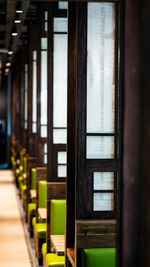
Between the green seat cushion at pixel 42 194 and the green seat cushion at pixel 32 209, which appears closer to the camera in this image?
the green seat cushion at pixel 42 194

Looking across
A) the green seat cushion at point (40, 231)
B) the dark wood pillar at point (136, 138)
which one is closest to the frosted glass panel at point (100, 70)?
the dark wood pillar at point (136, 138)

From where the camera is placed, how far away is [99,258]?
3.81m

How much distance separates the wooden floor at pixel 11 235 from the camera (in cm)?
712

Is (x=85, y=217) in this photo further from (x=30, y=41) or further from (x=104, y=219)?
(x=30, y=41)

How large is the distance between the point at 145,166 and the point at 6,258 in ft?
18.1

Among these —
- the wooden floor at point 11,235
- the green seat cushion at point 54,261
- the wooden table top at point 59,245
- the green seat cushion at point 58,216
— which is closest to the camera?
the wooden table top at point 59,245

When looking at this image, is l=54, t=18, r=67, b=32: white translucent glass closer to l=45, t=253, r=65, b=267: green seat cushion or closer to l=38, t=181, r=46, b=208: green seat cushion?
l=38, t=181, r=46, b=208: green seat cushion

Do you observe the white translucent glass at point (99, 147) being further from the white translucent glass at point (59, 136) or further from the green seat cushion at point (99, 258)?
the white translucent glass at point (59, 136)

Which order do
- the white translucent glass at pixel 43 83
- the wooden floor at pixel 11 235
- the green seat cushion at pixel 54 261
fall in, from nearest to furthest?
the green seat cushion at pixel 54 261
the wooden floor at pixel 11 235
the white translucent glass at pixel 43 83

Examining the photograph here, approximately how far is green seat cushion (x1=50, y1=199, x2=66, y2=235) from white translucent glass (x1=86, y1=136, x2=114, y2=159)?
69.6 inches

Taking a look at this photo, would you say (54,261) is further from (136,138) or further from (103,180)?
(136,138)

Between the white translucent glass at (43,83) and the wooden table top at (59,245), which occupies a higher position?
the white translucent glass at (43,83)

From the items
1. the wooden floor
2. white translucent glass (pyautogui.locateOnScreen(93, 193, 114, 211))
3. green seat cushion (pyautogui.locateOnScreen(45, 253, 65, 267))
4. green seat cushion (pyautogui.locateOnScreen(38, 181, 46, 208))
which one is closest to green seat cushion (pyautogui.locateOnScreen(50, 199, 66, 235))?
green seat cushion (pyautogui.locateOnScreen(45, 253, 65, 267))

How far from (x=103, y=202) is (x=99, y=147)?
1.36ft
